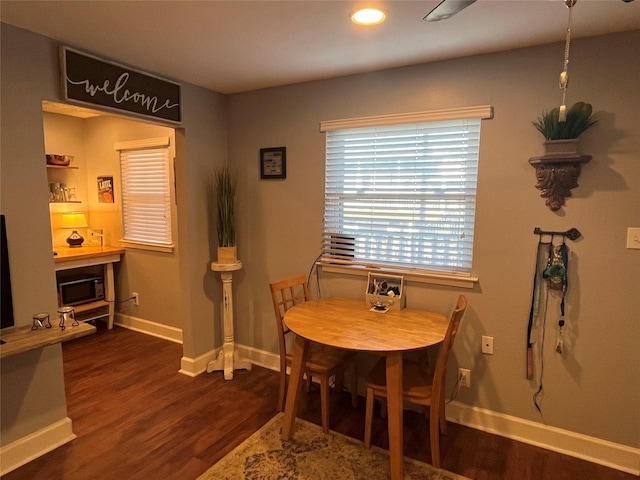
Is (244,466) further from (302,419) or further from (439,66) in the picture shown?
(439,66)

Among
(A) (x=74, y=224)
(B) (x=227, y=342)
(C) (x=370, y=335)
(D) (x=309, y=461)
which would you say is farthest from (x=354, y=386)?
(A) (x=74, y=224)

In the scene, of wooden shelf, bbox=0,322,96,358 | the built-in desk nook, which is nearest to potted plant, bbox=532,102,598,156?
wooden shelf, bbox=0,322,96,358

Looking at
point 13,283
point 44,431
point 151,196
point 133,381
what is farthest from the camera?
point 151,196

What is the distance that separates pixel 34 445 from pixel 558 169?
3383 mm

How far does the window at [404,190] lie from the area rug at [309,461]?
119cm

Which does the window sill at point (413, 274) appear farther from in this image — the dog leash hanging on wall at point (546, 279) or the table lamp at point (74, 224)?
the table lamp at point (74, 224)

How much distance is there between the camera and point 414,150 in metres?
2.59

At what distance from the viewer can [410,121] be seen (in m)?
2.54

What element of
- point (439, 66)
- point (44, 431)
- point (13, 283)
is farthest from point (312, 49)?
point (44, 431)

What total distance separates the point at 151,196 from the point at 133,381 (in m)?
1.88

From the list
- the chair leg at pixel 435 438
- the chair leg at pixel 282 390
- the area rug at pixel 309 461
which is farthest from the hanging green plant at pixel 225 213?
the chair leg at pixel 435 438

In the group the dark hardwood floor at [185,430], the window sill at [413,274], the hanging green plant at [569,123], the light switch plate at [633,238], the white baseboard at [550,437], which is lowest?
the dark hardwood floor at [185,430]

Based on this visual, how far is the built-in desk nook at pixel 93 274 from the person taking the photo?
12.9 feet

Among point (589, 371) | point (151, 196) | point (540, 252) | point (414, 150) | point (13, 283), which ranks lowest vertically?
point (589, 371)
